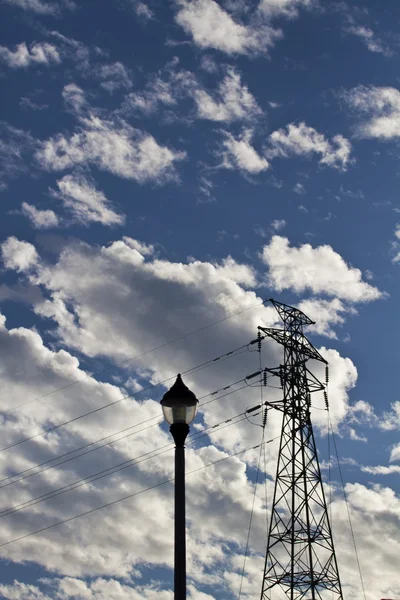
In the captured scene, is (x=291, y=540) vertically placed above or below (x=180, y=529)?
above

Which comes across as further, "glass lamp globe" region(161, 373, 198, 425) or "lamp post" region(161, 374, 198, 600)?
"glass lamp globe" region(161, 373, 198, 425)

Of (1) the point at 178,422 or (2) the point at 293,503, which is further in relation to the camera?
(2) the point at 293,503

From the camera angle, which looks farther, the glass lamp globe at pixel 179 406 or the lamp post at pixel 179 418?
the glass lamp globe at pixel 179 406

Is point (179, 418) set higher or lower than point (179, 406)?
lower

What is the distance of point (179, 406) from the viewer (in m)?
13.8

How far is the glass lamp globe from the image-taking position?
45.3 feet

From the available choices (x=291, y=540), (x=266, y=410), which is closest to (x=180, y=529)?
(x=291, y=540)

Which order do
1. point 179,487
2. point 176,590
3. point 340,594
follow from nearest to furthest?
point 176,590 < point 179,487 < point 340,594

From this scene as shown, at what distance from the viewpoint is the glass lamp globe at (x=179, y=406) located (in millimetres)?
13812

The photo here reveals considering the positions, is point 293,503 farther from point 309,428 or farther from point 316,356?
point 316,356

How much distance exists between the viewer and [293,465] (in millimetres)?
49844

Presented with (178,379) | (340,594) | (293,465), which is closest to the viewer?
(178,379)

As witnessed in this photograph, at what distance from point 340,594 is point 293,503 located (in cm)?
594

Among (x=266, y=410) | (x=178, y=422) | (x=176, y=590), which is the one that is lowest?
(x=176, y=590)
